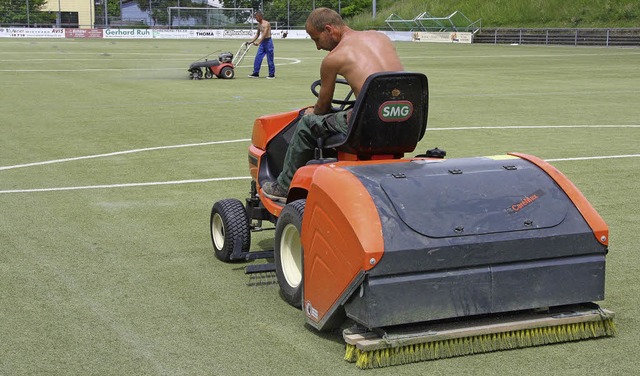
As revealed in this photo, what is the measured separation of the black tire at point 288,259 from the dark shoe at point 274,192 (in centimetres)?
69

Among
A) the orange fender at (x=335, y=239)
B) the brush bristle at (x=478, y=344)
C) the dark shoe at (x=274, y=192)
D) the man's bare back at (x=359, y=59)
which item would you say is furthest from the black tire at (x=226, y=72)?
the brush bristle at (x=478, y=344)

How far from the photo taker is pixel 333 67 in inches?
239

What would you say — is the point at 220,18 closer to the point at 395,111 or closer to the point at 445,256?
the point at 395,111

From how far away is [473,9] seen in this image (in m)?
64.4

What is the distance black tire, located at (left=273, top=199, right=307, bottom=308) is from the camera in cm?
577

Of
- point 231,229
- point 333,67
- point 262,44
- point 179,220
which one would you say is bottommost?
point 179,220

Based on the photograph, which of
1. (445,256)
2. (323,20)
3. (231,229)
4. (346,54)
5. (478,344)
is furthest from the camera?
(231,229)

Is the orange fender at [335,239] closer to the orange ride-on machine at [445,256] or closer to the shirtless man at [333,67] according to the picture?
the orange ride-on machine at [445,256]

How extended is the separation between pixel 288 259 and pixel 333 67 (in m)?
1.24

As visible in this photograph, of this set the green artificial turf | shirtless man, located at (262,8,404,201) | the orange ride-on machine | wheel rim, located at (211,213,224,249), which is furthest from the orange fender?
wheel rim, located at (211,213,224,249)

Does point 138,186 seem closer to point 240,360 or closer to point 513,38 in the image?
point 240,360

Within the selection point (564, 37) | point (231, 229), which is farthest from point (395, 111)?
point (564, 37)

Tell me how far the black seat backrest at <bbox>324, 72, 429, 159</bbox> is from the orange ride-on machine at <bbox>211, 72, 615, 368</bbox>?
0.07ft

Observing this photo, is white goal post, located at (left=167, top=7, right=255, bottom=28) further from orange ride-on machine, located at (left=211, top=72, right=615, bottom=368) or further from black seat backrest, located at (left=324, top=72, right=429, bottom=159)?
orange ride-on machine, located at (left=211, top=72, right=615, bottom=368)
